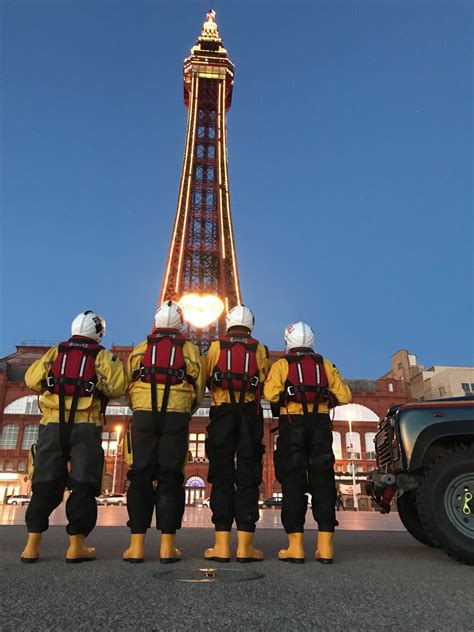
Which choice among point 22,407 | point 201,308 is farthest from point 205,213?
point 22,407

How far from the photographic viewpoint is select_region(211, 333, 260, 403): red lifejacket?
3635 mm

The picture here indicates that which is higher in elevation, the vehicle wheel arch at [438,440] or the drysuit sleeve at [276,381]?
the drysuit sleeve at [276,381]

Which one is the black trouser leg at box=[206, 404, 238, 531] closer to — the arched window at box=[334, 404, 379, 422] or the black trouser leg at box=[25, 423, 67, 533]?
the black trouser leg at box=[25, 423, 67, 533]

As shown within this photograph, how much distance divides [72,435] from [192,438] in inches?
1767

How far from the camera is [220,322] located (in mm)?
54594

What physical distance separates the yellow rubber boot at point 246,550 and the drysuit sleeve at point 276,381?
94 centimetres

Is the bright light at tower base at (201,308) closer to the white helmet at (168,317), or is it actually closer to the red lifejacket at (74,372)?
the white helmet at (168,317)

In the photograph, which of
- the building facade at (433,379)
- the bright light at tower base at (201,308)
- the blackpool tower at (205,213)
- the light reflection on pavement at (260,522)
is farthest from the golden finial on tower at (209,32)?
the light reflection on pavement at (260,522)

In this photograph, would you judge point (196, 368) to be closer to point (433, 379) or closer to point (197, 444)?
point (197, 444)

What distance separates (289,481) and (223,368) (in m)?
0.95

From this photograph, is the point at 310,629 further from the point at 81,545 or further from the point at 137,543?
the point at 81,545

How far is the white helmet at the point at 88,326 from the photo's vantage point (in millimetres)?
3787

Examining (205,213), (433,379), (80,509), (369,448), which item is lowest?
(80,509)

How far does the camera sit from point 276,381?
3.67 m
